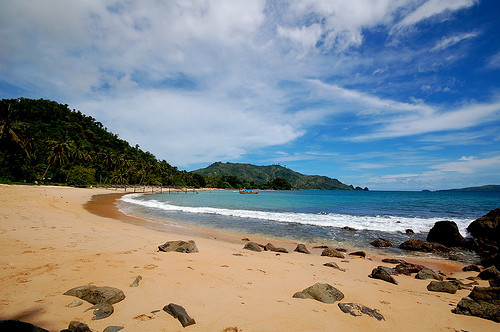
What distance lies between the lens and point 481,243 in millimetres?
12031

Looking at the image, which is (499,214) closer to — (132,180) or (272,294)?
(272,294)

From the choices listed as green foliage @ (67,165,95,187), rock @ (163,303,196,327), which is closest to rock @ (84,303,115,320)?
rock @ (163,303,196,327)

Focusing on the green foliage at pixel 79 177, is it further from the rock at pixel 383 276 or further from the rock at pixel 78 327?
the rock at pixel 383 276

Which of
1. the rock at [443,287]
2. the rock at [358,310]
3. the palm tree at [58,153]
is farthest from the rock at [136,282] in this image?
the palm tree at [58,153]

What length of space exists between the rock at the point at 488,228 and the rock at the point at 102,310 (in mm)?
17381

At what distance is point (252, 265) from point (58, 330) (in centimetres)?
480

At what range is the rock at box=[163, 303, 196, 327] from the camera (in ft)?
10.4

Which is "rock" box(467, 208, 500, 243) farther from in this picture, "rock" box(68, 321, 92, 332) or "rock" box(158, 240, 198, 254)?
"rock" box(68, 321, 92, 332)

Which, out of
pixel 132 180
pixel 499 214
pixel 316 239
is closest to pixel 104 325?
pixel 316 239

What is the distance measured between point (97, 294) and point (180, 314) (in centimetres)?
148

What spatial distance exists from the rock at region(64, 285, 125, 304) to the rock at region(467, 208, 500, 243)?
17.3m

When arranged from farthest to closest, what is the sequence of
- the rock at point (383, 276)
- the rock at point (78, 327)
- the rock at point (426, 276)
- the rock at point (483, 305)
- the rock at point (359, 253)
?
1. the rock at point (359, 253)
2. the rock at point (426, 276)
3. the rock at point (383, 276)
4. the rock at point (483, 305)
5. the rock at point (78, 327)

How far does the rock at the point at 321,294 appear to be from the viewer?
439 centimetres

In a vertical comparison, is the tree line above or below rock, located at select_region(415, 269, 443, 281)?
above
